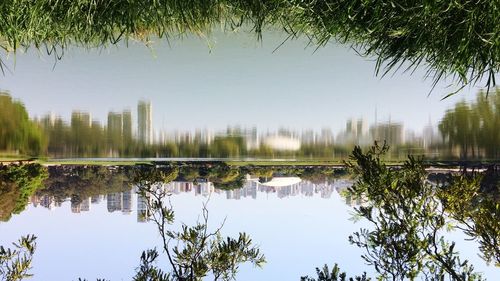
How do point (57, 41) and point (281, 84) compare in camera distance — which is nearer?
point (57, 41)

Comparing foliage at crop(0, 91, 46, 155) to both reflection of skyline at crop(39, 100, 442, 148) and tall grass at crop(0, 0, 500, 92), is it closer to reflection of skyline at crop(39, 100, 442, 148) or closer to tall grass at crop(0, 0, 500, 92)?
reflection of skyline at crop(39, 100, 442, 148)

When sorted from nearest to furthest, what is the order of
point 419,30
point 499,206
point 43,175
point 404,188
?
point 419,30 < point 499,206 < point 404,188 < point 43,175

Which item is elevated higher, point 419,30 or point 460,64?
point 419,30

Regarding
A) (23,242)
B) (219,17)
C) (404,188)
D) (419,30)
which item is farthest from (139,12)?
(23,242)

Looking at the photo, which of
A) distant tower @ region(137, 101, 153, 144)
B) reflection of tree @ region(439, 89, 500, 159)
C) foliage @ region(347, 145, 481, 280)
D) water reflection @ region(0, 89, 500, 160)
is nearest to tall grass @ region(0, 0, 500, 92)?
foliage @ region(347, 145, 481, 280)

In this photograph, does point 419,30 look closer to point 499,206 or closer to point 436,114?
point 499,206

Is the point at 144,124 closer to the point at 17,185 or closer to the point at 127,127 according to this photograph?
the point at 127,127

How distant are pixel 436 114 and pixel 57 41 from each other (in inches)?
216

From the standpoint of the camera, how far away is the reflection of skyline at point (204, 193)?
711cm

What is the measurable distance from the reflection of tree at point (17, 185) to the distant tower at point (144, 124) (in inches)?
81.7

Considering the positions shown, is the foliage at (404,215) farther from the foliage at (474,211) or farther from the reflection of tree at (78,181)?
the reflection of tree at (78,181)

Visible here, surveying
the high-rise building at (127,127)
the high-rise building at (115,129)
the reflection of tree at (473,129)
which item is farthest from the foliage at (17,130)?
the reflection of tree at (473,129)

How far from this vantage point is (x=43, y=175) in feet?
24.2

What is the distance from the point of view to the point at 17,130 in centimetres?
659
